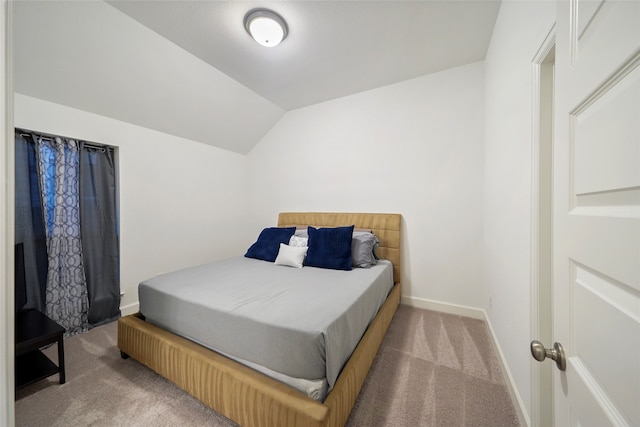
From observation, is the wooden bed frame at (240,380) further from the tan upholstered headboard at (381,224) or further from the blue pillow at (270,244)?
the blue pillow at (270,244)

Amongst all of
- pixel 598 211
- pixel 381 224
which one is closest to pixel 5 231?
pixel 598 211

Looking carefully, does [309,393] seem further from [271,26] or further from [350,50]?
[350,50]

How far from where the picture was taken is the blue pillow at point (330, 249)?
7.60 feet

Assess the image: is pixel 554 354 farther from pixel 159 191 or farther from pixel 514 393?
pixel 159 191

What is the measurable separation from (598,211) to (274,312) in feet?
4.46

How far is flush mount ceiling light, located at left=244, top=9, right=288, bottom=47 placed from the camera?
1.77 m

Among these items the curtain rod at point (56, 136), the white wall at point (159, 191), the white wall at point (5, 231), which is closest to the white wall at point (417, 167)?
the white wall at point (159, 191)

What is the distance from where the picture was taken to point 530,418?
113 centimetres

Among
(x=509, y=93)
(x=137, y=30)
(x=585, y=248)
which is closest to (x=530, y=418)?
(x=585, y=248)

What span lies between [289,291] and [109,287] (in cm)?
221

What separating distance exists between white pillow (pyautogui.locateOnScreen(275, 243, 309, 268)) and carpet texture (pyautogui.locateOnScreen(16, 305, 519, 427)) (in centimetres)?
113

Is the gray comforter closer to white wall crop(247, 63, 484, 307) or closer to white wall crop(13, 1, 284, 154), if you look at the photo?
white wall crop(247, 63, 484, 307)

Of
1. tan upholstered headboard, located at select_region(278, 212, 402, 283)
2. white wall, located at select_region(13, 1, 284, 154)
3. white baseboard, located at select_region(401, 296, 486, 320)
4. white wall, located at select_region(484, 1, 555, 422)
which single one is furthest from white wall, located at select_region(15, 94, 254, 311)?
white wall, located at select_region(484, 1, 555, 422)

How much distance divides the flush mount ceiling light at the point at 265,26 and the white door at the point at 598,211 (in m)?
1.88
